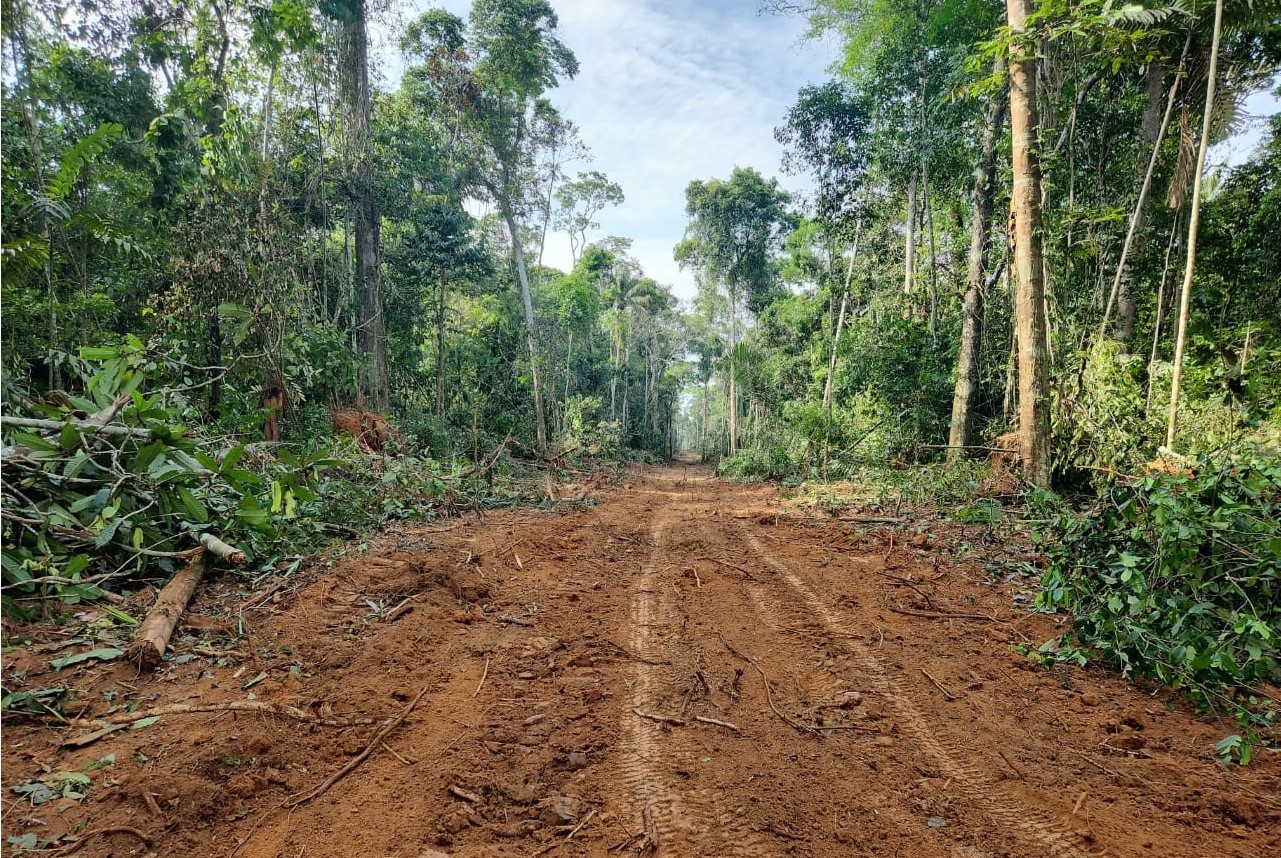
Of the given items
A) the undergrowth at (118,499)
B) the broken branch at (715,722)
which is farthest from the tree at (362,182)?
the broken branch at (715,722)

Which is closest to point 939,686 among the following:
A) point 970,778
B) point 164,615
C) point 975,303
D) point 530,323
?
point 970,778

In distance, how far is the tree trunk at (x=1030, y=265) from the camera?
21.7 feet

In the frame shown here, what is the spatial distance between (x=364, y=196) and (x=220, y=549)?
9.84m

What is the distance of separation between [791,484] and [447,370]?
11561mm

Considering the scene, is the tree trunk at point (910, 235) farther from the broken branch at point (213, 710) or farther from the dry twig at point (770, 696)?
the broken branch at point (213, 710)

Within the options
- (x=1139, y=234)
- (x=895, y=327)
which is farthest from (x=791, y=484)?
(x=1139, y=234)

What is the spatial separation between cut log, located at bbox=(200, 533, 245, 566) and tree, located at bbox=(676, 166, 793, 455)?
65.8ft

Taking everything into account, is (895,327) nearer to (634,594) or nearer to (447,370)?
(634,594)

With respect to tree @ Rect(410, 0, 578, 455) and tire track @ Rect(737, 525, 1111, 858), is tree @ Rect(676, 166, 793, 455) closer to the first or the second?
tree @ Rect(410, 0, 578, 455)

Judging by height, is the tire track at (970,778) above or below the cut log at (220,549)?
below

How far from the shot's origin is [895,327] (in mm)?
12180

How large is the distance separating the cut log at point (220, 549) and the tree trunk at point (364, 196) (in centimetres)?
784

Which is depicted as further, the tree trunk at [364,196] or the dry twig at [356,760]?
the tree trunk at [364,196]

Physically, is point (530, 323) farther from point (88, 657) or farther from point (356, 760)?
point (356, 760)
